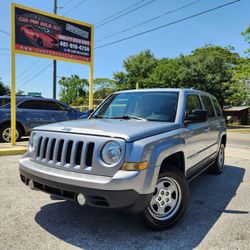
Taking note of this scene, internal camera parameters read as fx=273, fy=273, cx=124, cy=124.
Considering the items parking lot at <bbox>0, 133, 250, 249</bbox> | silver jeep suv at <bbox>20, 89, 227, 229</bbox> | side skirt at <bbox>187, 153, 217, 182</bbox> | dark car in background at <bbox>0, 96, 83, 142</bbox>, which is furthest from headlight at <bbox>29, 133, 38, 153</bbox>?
dark car in background at <bbox>0, 96, 83, 142</bbox>

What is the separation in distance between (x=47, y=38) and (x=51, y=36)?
0.60ft

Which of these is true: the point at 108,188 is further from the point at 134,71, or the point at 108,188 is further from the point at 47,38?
the point at 134,71

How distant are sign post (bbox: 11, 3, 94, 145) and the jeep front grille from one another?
5.99 meters

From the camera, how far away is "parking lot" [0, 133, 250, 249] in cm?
302

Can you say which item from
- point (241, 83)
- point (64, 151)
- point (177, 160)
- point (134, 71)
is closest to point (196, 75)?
point (241, 83)

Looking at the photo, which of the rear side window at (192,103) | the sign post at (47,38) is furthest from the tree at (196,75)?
the rear side window at (192,103)

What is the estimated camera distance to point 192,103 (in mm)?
4621

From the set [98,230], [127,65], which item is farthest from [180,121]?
[127,65]

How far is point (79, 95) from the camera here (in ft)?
225

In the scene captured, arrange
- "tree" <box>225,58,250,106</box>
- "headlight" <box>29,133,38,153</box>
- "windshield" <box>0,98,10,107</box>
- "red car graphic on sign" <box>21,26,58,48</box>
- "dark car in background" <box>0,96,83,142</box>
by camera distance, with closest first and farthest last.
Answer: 1. "headlight" <box>29,133,38,153</box>
2. "red car graphic on sign" <box>21,26,58,48</box>
3. "dark car in background" <box>0,96,83,142</box>
4. "windshield" <box>0,98,10,107</box>
5. "tree" <box>225,58,250,106</box>

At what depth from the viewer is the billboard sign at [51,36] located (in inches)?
347

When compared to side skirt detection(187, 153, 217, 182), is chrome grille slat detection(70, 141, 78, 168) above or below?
above

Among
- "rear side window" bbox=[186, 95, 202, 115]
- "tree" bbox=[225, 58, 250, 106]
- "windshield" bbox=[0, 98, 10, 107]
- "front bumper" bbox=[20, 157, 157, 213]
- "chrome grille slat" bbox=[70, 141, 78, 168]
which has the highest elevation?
"tree" bbox=[225, 58, 250, 106]

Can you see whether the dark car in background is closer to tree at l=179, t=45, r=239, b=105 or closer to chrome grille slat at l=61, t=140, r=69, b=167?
chrome grille slat at l=61, t=140, r=69, b=167
